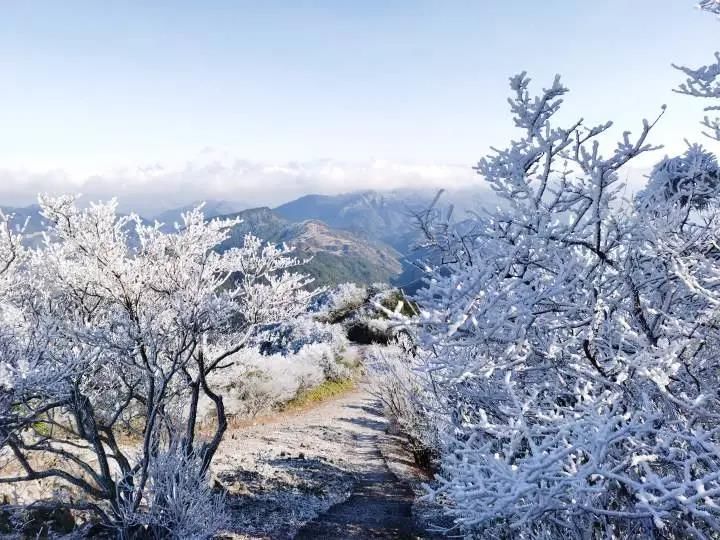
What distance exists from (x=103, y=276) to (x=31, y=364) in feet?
5.71

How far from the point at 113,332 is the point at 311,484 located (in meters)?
7.81

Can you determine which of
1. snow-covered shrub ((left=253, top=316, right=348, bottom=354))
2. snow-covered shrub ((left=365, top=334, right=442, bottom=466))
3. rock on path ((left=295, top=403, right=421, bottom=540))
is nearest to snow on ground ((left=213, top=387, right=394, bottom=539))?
rock on path ((left=295, top=403, right=421, bottom=540))

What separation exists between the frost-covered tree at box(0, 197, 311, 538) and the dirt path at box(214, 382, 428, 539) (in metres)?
2.77

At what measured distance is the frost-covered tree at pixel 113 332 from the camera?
6.77m

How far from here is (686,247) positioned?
313 cm

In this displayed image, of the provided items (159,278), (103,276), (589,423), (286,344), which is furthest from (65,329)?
(286,344)

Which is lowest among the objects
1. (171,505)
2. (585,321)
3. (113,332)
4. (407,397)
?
(407,397)

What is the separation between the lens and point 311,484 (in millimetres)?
13273

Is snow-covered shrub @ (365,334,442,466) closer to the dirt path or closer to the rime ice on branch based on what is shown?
the dirt path

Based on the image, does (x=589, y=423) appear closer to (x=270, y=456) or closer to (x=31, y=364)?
(x=31, y=364)

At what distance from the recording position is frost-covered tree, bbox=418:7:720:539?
275 cm

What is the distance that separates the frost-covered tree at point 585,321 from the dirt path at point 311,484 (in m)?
8.05

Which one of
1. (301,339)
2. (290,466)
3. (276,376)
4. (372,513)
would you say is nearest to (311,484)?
(290,466)

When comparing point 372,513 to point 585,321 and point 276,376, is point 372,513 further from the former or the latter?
point 276,376
